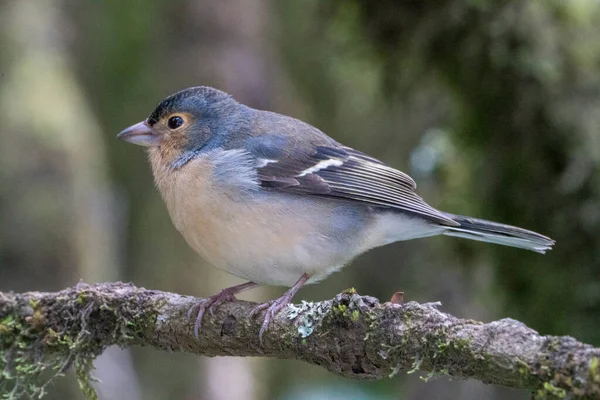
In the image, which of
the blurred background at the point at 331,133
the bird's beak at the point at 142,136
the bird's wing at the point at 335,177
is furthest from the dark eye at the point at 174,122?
the blurred background at the point at 331,133

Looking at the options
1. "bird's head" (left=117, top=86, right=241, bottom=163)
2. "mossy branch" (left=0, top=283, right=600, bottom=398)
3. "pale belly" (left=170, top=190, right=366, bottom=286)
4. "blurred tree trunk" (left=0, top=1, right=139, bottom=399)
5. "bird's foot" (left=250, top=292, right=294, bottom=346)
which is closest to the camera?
"mossy branch" (left=0, top=283, right=600, bottom=398)

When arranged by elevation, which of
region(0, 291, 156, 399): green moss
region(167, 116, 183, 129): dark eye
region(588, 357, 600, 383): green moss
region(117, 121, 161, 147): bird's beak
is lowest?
region(0, 291, 156, 399): green moss

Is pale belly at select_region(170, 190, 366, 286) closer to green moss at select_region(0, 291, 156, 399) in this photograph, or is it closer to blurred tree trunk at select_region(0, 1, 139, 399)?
green moss at select_region(0, 291, 156, 399)

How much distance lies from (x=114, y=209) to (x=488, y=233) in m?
4.21

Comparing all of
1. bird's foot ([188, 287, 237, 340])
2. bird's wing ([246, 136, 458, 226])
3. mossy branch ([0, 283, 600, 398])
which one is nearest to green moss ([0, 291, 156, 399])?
mossy branch ([0, 283, 600, 398])

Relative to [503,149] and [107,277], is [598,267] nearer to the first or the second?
[503,149]

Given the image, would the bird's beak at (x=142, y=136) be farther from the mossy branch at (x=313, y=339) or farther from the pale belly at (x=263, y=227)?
the mossy branch at (x=313, y=339)

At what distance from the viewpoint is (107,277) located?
19.8ft

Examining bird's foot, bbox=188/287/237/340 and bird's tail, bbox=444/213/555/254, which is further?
bird's tail, bbox=444/213/555/254

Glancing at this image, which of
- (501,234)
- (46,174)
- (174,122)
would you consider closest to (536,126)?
(501,234)

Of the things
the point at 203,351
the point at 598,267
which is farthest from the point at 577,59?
the point at 203,351

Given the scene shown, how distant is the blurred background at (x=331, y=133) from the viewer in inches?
192

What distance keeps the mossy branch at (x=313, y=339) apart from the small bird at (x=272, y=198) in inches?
6.7

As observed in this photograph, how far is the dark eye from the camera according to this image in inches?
173
